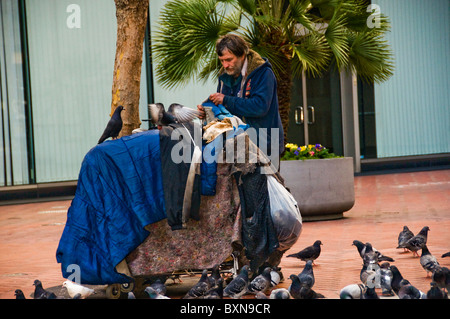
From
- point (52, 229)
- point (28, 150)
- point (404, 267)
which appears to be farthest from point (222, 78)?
point (28, 150)

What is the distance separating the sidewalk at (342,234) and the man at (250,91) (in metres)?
1.20

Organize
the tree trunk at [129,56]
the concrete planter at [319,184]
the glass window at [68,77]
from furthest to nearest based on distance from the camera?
the glass window at [68,77]
the concrete planter at [319,184]
the tree trunk at [129,56]

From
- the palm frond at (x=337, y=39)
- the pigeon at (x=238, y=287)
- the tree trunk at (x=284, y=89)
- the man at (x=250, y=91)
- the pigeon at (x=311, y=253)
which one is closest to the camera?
the pigeon at (x=238, y=287)

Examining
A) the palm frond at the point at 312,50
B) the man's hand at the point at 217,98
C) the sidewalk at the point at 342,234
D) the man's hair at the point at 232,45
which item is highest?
the palm frond at the point at 312,50

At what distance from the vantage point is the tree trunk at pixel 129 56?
24.1 feet

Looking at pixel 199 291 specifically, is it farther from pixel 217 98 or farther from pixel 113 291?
pixel 217 98

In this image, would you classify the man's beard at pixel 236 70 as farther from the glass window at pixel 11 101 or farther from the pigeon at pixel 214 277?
the glass window at pixel 11 101

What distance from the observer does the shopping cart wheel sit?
4.72 m

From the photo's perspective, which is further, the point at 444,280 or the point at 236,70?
the point at 236,70

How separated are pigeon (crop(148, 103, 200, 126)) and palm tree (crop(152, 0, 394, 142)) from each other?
414 centimetres

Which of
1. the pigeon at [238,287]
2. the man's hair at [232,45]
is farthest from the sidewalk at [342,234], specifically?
the man's hair at [232,45]

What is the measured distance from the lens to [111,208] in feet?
15.2

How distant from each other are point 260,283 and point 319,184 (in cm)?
440

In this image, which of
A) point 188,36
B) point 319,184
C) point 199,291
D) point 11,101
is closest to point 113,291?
point 199,291
